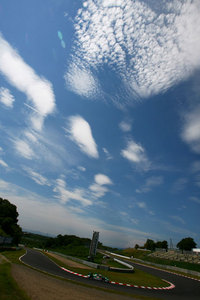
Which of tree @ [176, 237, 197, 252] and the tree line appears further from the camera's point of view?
the tree line

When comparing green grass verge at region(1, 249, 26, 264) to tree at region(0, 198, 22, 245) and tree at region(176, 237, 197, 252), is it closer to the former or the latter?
tree at region(0, 198, 22, 245)

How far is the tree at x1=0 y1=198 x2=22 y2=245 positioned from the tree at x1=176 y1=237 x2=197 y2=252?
253 ft

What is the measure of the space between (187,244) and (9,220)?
270ft

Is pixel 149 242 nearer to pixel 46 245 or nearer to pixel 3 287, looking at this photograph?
pixel 46 245

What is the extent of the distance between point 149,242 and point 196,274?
78.0m

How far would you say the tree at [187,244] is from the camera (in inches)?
3540

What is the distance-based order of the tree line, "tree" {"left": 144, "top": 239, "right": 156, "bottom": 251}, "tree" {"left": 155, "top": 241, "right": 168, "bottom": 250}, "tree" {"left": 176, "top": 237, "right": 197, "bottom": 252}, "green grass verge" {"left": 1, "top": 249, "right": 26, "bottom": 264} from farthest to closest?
"tree" {"left": 144, "top": 239, "right": 156, "bottom": 251}, "tree" {"left": 155, "top": 241, "right": 168, "bottom": 250}, the tree line, "tree" {"left": 176, "top": 237, "right": 197, "bottom": 252}, "green grass verge" {"left": 1, "top": 249, "right": 26, "bottom": 264}

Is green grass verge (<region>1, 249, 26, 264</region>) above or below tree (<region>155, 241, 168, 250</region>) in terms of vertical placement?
below

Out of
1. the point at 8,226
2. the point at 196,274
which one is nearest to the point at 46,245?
the point at 8,226

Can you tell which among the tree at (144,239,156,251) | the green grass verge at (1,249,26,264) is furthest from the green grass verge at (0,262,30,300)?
the tree at (144,239,156,251)

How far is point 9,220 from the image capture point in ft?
189

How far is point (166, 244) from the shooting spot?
104 metres

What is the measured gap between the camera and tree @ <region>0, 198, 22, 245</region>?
5697 centimetres

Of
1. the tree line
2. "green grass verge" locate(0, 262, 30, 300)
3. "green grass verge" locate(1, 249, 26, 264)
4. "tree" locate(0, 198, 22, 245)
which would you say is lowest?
"green grass verge" locate(1, 249, 26, 264)
